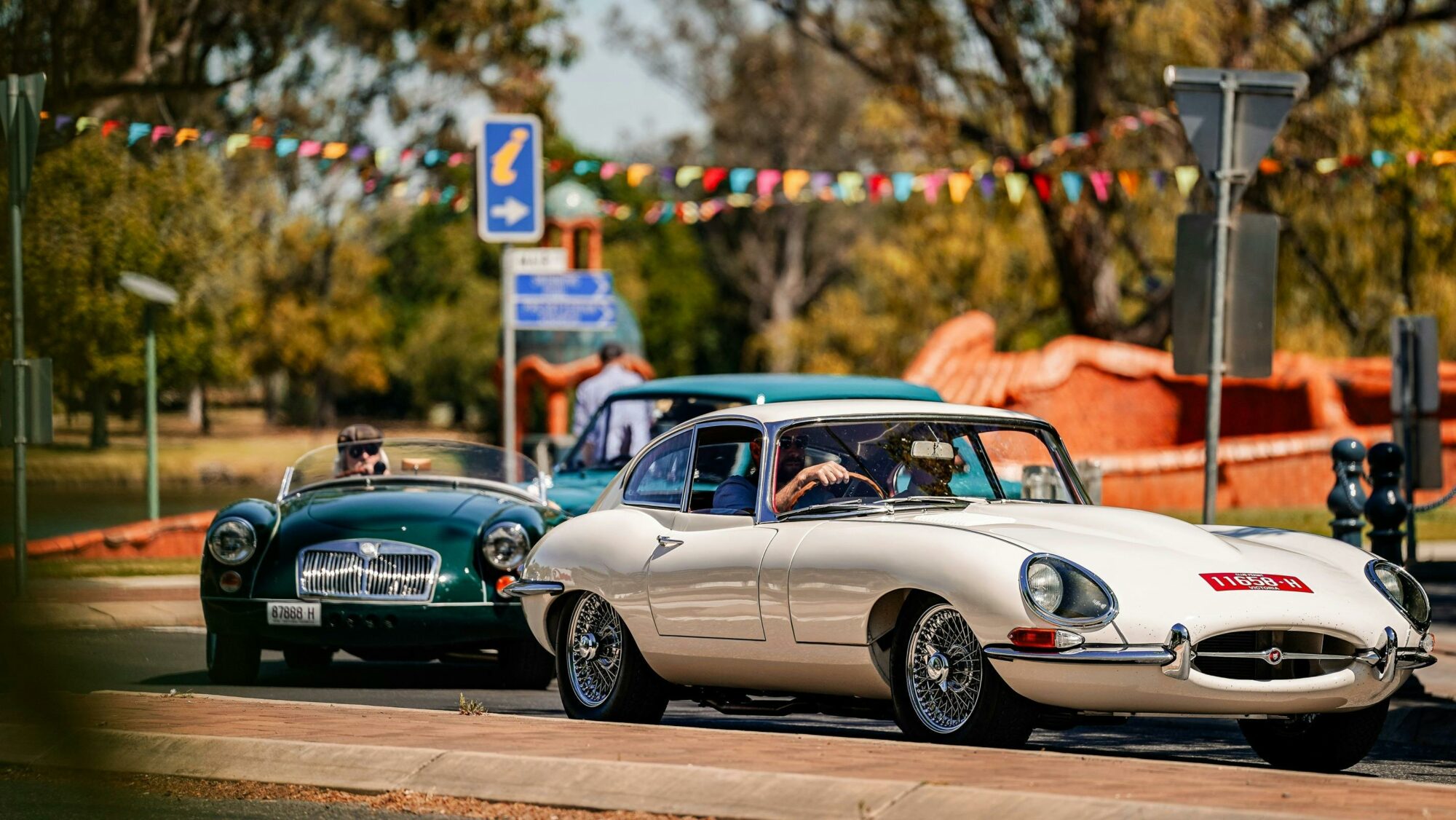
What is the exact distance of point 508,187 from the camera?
47.2 feet

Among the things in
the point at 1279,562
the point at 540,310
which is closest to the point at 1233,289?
the point at 1279,562

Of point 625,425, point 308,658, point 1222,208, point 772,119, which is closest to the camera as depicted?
point 1222,208

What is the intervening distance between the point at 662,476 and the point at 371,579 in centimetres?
208

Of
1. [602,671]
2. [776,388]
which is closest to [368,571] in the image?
[602,671]

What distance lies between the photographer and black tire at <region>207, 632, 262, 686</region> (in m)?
9.62

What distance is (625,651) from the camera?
300 inches

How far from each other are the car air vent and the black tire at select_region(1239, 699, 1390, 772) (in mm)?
321

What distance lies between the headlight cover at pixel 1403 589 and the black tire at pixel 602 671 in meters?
2.71

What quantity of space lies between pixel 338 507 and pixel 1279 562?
16.7 ft

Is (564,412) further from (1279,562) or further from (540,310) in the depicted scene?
(1279,562)

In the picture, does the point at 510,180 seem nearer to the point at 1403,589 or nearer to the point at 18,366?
the point at 1403,589

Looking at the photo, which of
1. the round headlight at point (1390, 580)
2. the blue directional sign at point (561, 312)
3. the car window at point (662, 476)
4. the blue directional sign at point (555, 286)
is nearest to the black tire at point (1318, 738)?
the round headlight at point (1390, 580)

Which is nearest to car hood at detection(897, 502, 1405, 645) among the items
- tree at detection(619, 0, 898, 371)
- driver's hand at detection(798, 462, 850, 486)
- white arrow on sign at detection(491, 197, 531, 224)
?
driver's hand at detection(798, 462, 850, 486)

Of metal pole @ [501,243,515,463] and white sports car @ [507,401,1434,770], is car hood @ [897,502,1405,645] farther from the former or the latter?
metal pole @ [501,243,515,463]
